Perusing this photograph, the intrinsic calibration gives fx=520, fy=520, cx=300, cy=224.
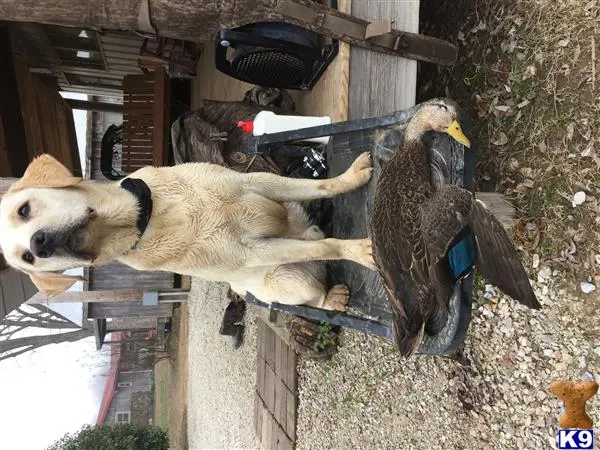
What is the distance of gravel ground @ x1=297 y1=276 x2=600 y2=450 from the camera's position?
2.85 meters

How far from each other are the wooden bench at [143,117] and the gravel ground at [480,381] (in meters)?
3.37

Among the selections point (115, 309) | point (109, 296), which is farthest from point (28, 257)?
point (115, 309)

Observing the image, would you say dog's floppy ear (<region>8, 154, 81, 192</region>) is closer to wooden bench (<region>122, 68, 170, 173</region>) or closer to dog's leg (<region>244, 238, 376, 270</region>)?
dog's leg (<region>244, 238, 376, 270</region>)

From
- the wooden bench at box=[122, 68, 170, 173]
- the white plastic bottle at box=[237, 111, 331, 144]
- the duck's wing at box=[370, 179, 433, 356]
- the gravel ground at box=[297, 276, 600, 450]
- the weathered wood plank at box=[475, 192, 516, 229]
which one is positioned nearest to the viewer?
the duck's wing at box=[370, 179, 433, 356]

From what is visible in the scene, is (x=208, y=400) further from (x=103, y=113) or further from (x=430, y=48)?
(x=430, y=48)

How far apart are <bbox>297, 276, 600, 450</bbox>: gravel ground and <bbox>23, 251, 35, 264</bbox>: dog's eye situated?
266 cm

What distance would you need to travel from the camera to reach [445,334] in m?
2.07

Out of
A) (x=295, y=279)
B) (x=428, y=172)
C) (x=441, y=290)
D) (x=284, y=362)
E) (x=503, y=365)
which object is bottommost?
(x=284, y=362)

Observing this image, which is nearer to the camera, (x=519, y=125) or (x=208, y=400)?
(x=519, y=125)

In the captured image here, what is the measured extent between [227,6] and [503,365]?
2.72 meters

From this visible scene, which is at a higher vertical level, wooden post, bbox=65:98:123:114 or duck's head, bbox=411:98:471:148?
wooden post, bbox=65:98:123:114

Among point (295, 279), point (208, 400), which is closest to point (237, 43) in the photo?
point (295, 279)

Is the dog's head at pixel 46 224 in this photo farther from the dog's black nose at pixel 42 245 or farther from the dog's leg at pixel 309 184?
the dog's leg at pixel 309 184

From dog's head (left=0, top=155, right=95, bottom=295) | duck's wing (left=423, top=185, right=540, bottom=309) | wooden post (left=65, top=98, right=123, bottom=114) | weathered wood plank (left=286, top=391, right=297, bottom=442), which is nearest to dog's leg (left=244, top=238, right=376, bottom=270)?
dog's head (left=0, top=155, right=95, bottom=295)
